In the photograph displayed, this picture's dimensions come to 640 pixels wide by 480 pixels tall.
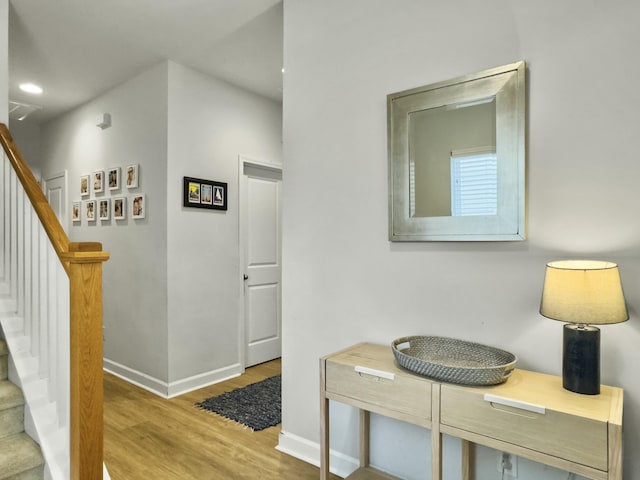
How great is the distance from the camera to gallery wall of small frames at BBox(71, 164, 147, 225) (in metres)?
3.48

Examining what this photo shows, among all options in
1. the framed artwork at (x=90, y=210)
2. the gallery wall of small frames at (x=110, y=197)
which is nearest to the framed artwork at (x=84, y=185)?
the gallery wall of small frames at (x=110, y=197)

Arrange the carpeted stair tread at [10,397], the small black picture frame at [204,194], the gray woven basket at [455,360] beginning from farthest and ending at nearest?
1. the small black picture frame at [204,194]
2. the carpeted stair tread at [10,397]
3. the gray woven basket at [455,360]

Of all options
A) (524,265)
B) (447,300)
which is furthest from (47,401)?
(524,265)

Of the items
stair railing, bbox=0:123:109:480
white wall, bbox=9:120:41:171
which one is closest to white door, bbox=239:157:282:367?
stair railing, bbox=0:123:109:480

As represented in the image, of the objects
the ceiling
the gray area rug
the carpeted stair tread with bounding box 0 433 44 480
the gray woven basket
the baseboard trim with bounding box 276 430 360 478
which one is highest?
the ceiling

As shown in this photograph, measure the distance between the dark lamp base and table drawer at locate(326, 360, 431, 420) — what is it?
0.47m

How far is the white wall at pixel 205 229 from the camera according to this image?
3240 mm

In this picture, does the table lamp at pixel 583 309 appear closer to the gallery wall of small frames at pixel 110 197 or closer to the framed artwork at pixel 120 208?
the gallery wall of small frames at pixel 110 197

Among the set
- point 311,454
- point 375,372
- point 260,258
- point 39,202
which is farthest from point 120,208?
point 375,372

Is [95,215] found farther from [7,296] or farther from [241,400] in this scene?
[241,400]

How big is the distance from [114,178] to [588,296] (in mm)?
3783

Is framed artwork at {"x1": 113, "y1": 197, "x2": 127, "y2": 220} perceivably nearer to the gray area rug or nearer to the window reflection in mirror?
the gray area rug

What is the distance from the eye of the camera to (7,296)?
7.15 ft

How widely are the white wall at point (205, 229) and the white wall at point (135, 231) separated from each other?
3.4 inches
